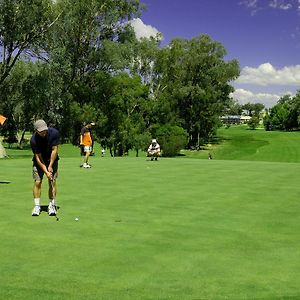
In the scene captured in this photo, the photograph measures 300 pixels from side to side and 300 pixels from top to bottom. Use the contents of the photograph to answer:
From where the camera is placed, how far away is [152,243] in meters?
7.71

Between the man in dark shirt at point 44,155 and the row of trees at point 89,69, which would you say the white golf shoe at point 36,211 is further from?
the row of trees at point 89,69

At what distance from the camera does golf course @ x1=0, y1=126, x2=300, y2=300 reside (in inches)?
224

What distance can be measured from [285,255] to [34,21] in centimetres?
3679

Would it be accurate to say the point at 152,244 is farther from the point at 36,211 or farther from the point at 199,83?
the point at 199,83

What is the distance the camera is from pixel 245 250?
7.40 m

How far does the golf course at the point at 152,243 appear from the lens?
5699mm

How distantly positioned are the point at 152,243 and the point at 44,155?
3.86 metres

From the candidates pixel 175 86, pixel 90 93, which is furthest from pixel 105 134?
pixel 175 86

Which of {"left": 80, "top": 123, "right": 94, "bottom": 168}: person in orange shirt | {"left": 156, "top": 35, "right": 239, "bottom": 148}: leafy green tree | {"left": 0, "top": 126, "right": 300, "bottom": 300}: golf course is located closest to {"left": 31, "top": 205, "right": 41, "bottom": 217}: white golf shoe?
{"left": 0, "top": 126, "right": 300, "bottom": 300}: golf course

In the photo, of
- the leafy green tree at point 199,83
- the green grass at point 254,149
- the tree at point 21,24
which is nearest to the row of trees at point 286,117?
the green grass at point 254,149

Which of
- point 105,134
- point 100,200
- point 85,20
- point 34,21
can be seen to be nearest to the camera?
point 100,200

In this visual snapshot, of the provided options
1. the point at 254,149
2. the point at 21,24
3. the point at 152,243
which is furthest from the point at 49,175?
the point at 254,149

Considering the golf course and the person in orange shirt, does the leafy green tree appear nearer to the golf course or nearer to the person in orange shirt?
the person in orange shirt

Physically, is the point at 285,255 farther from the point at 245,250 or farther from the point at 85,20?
the point at 85,20
